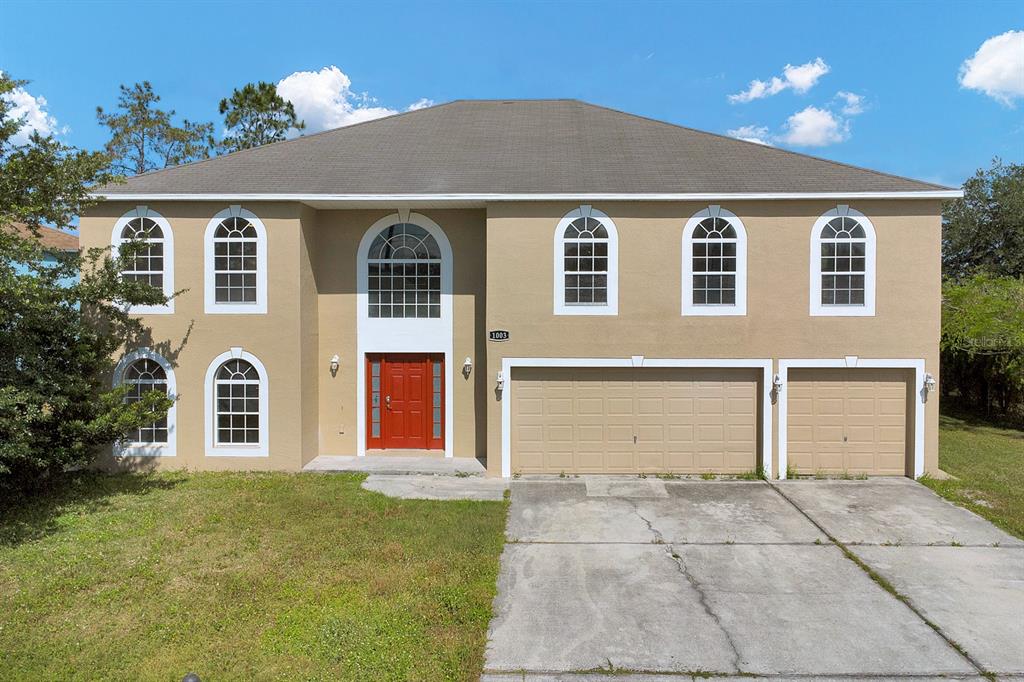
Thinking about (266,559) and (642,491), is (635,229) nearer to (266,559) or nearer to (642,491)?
(642,491)

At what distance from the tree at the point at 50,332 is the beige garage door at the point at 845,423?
1137 centimetres

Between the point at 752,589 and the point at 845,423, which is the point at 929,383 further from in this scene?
the point at 752,589

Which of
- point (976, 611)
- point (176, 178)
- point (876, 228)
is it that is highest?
point (176, 178)

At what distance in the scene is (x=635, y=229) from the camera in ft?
35.2

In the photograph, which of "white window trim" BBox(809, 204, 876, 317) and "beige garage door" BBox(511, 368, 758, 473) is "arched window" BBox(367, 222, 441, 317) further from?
"white window trim" BBox(809, 204, 876, 317)

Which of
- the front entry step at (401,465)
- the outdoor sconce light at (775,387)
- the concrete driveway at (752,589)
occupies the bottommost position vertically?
the concrete driveway at (752,589)

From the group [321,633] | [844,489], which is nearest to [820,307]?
[844,489]

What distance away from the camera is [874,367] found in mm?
→ 10680

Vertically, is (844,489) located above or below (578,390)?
below

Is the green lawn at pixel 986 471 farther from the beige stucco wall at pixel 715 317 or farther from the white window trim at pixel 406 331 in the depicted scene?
the white window trim at pixel 406 331

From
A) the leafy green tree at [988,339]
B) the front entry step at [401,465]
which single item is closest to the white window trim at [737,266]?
the front entry step at [401,465]

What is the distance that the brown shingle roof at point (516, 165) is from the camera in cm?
1074

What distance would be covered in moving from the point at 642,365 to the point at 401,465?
198 inches

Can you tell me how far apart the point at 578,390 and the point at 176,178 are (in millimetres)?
8981
